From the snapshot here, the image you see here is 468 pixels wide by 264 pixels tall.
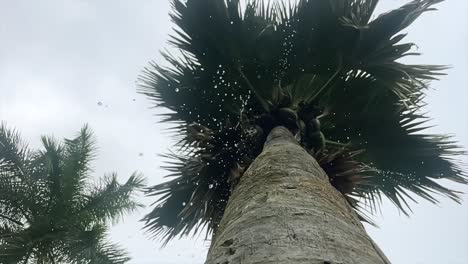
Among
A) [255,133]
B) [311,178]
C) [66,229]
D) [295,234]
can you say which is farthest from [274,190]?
[66,229]

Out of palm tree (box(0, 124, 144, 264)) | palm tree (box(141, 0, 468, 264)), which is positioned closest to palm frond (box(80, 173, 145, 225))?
palm tree (box(0, 124, 144, 264))

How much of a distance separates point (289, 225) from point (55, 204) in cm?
968

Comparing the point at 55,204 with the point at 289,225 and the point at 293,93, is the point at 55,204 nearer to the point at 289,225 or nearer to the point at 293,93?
the point at 293,93

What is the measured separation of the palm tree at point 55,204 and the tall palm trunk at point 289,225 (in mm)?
8070

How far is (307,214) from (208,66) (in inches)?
149

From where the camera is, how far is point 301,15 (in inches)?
203

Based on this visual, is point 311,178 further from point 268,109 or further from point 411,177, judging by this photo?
point 411,177

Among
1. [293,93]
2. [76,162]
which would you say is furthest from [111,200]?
[293,93]

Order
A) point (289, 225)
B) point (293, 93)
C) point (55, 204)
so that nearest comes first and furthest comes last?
point (289, 225), point (293, 93), point (55, 204)

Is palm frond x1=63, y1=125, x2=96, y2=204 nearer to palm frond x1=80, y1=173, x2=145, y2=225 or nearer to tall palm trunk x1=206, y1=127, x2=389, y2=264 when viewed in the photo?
palm frond x1=80, y1=173, x2=145, y2=225

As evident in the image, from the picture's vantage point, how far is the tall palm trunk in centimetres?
141

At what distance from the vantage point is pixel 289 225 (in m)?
1.63

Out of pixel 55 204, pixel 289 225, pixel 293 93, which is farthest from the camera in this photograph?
pixel 55 204

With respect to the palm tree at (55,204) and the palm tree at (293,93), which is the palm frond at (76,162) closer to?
the palm tree at (55,204)
